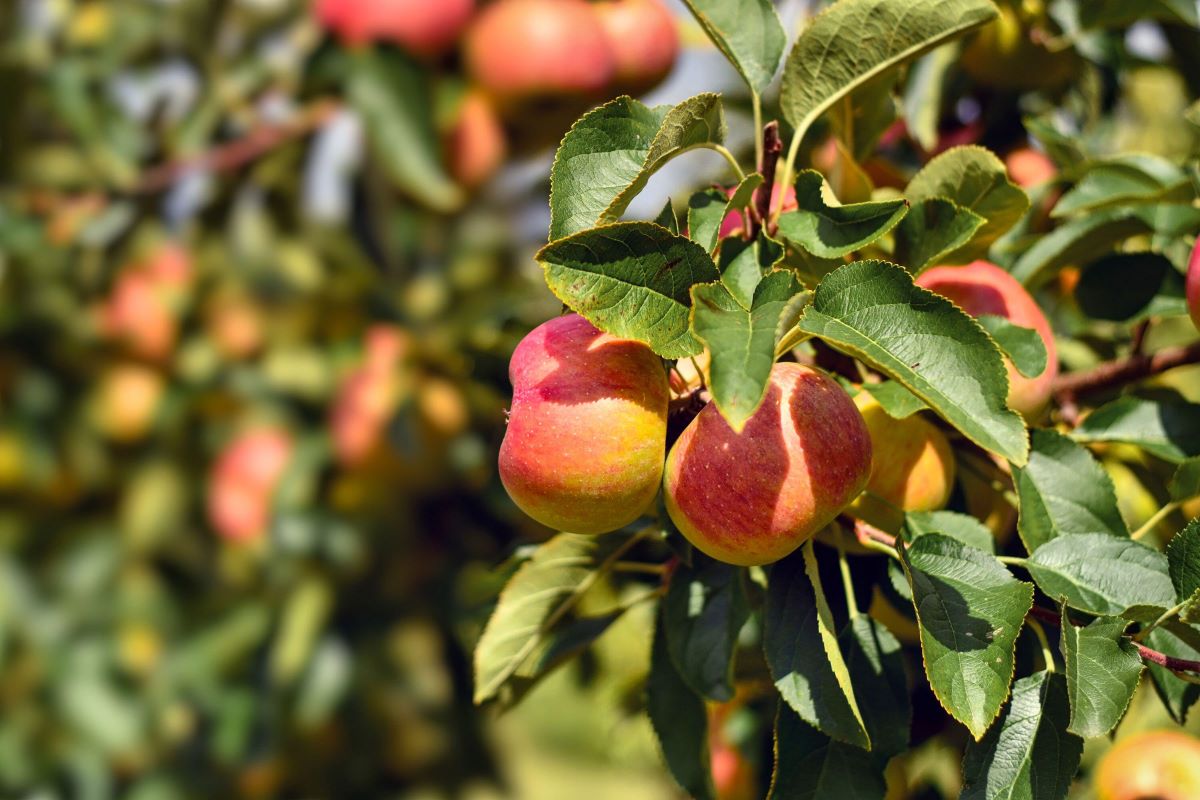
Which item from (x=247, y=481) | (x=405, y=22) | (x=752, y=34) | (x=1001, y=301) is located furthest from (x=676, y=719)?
(x=247, y=481)

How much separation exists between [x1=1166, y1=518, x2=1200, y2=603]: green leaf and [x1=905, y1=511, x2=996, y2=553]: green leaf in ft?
0.30

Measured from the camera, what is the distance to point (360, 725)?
68.4 inches

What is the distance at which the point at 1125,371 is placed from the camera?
0.79 m

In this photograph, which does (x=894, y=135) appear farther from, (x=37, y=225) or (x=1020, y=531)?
(x=37, y=225)

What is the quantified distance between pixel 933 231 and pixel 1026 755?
0.29 m

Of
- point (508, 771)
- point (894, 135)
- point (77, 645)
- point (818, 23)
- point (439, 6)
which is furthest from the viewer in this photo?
point (508, 771)

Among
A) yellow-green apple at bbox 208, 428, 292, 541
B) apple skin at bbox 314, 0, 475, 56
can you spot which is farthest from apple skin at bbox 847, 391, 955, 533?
yellow-green apple at bbox 208, 428, 292, 541

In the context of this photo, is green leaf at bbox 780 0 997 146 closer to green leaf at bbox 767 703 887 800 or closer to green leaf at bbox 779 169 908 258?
green leaf at bbox 779 169 908 258

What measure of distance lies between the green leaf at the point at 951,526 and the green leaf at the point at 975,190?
0.50 feet

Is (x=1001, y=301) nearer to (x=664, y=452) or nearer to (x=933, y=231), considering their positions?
(x=933, y=231)

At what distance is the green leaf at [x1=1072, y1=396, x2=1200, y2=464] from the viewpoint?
2.34 ft

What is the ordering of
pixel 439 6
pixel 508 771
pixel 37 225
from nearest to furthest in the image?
pixel 439 6 → pixel 37 225 → pixel 508 771

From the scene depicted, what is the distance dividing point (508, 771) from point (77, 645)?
0.76 meters

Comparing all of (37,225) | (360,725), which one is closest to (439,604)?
(360,725)
